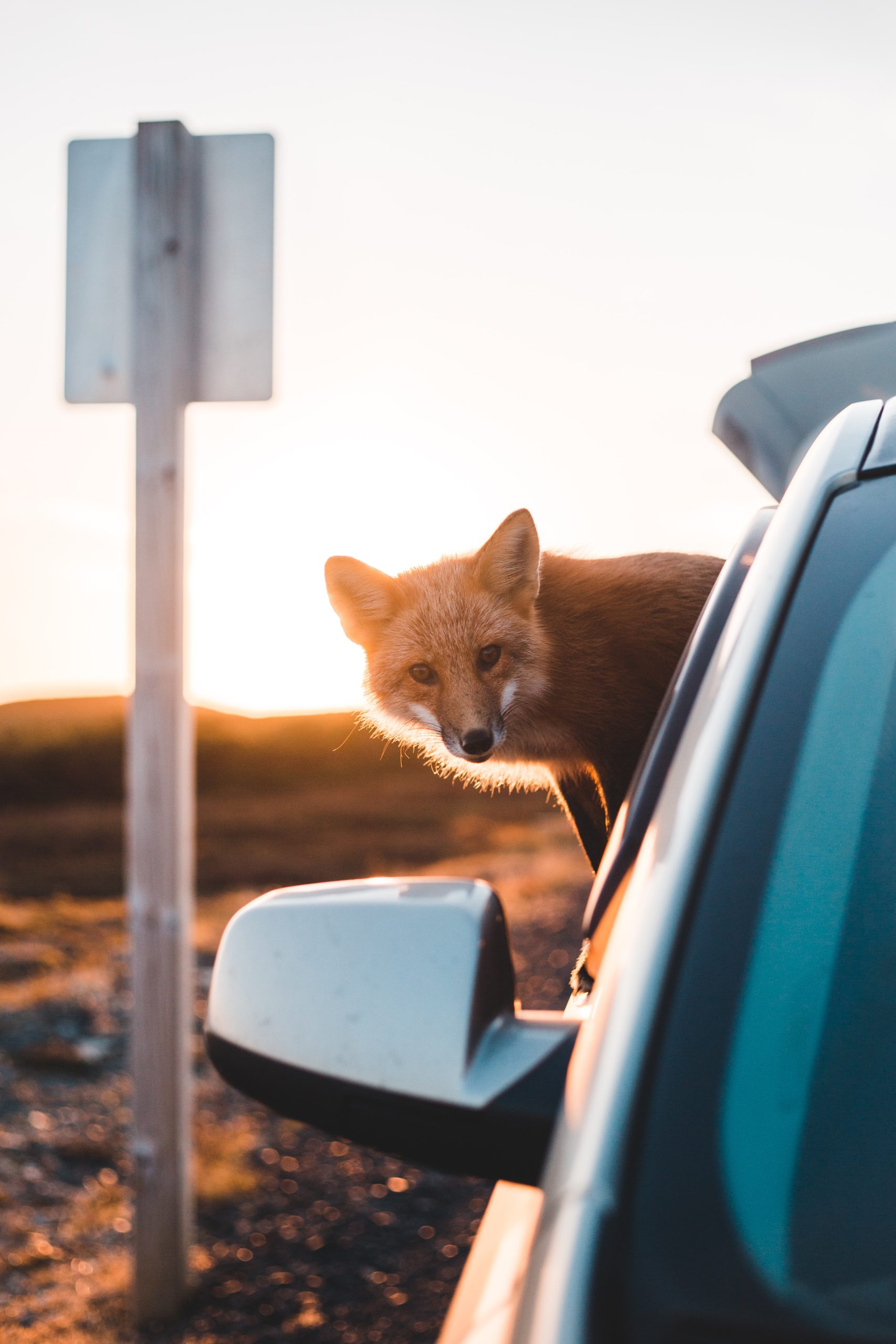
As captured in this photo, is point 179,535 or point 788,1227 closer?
point 788,1227

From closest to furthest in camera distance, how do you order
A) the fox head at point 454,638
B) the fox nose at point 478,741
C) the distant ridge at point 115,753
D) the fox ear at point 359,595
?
the fox nose at point 478,741 → the fox head at point 454,638 → the fox ear at point 359,595 → the distant ridge at point 115,753

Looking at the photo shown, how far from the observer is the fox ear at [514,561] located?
242 cm

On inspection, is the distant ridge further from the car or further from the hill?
the car

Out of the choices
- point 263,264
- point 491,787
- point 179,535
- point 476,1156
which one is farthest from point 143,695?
point 476,1156

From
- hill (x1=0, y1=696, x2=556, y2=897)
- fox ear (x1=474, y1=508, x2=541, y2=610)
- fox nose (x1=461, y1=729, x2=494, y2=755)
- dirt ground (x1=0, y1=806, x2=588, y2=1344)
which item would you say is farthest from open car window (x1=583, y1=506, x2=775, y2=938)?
hill (x1=0, y1=696, x2=556, y2=897)

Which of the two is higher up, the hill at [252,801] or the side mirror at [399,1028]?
the side mirror at [399,1028]

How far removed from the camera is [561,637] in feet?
7.91

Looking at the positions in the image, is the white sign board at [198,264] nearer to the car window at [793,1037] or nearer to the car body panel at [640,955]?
the car body panel at [640,955]

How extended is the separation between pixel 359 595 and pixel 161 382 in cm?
114

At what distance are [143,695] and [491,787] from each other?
1.33 m

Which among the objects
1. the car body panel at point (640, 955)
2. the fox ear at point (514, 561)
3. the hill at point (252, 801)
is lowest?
the hill at point (252, 801)

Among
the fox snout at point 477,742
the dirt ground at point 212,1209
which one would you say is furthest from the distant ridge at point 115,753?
the fox snout at point 477,742

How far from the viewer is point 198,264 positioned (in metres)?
3.15

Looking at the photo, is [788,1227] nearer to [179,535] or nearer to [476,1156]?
[476,1156]
